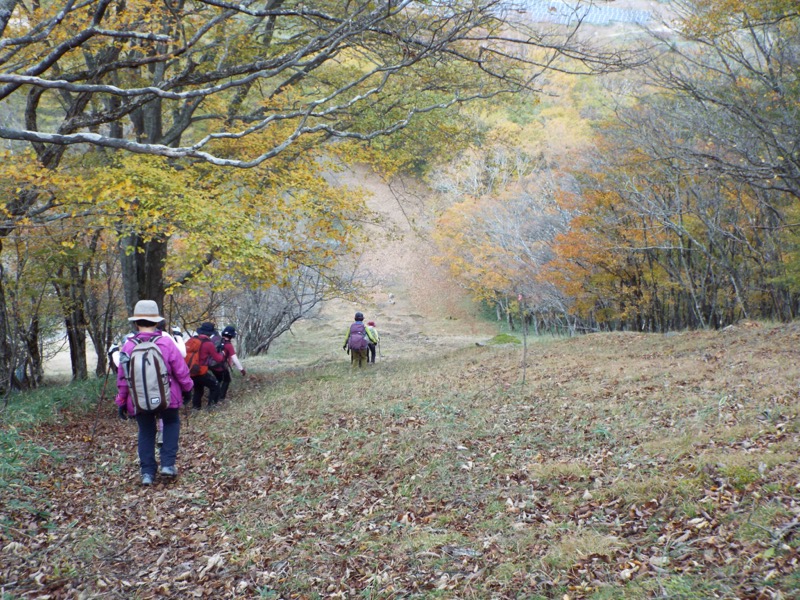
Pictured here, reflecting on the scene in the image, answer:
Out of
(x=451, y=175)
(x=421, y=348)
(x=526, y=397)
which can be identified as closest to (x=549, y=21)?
(x=526, y=397)

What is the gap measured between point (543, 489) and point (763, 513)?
182cm

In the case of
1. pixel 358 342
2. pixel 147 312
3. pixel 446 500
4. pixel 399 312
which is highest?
pixel 147 312

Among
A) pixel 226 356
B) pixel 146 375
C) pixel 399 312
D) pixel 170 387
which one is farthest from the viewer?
pixel 399 312

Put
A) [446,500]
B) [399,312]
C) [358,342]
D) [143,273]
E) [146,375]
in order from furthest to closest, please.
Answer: [399,312]
[358,342]
[143,273]
[146,375]
[446,500]

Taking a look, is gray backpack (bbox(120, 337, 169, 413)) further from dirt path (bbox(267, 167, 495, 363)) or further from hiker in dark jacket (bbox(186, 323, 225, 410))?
dirt path (bbox(267, 167, 495, 363))

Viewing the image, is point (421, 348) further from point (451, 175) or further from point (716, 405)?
point (716, 405)

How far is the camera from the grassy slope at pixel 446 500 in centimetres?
414

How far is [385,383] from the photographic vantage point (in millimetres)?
12273

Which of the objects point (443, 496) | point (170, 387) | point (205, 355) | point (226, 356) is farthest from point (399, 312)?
point (443, 496)

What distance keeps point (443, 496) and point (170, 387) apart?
283 cm

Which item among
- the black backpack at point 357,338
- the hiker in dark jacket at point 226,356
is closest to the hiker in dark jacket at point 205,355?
the hiker in dark jacket at point 226,356

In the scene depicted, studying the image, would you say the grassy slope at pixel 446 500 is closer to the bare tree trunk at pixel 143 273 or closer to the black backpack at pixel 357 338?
the bare tree trunk at pixel 143 273

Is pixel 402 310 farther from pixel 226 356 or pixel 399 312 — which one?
pixel 226 356

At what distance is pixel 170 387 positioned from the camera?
609cm
